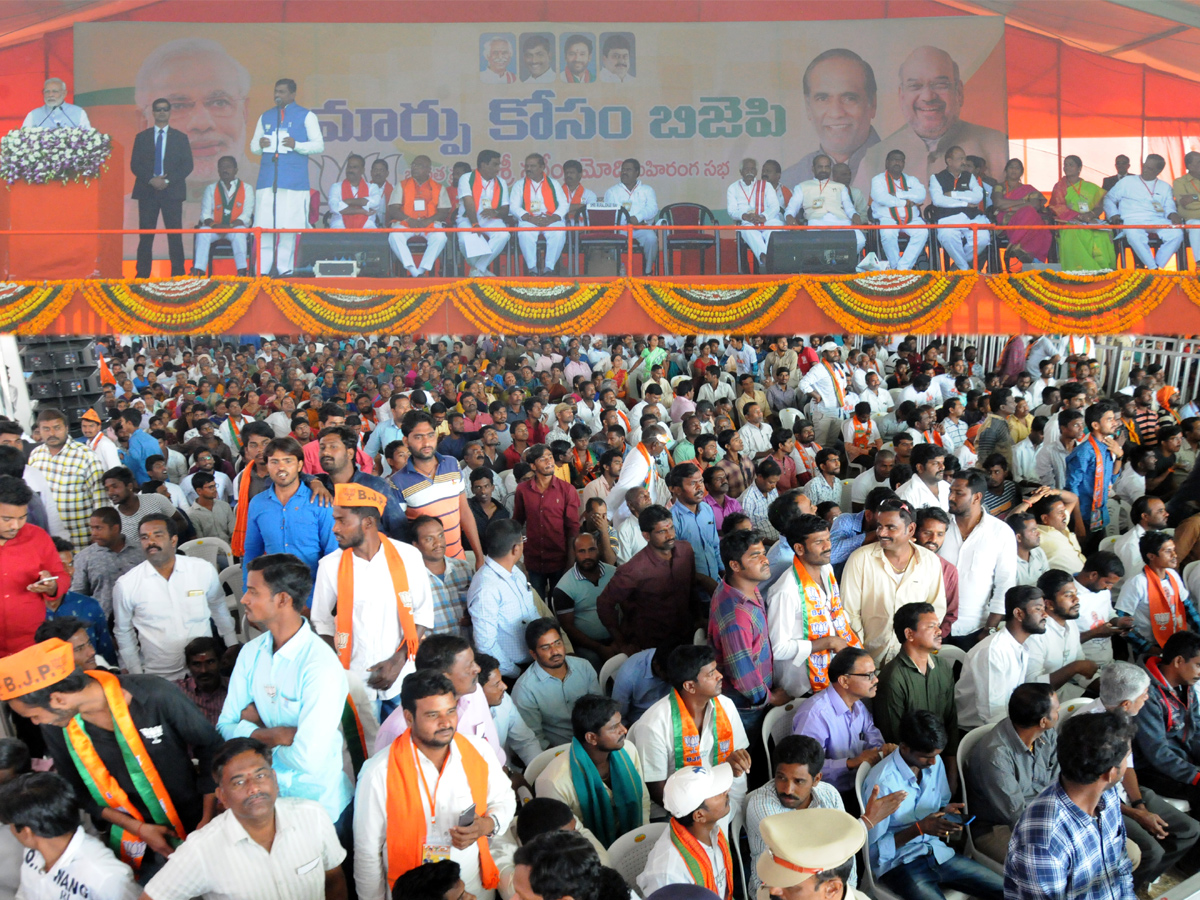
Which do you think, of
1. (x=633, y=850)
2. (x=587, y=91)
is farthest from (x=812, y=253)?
(x=633, y=850)

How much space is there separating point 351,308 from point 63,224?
19.2 ft

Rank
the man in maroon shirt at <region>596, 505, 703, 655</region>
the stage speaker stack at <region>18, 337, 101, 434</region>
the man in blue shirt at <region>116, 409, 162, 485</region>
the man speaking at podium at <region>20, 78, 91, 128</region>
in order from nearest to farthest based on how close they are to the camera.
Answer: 1. the man in maroon shirt at <region>596, 505, 703, 655</region>
2. the man in blue shirt at <region>116, 409, 162, 485</region>
3. the stage speaker stack at <region>18, 337, 101, 434</region>
4. the man speaking at podium at <region>20, 78, 91, 128</region>

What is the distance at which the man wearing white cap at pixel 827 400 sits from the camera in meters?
8.40

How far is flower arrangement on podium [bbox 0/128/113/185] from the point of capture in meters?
12.1

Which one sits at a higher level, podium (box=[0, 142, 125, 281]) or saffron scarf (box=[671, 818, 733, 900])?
podium (box=[0, 142, 125, 281])

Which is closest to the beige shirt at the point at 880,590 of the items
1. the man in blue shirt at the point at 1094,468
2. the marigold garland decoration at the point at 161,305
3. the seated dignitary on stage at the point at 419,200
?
the man in blue shirt at the point at 1094,468

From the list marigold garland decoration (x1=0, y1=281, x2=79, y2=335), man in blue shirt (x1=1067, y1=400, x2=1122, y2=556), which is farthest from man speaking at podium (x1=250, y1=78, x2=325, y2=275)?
man in blue shirt (x1=1067, y1=400, x2=1122, y2=556)

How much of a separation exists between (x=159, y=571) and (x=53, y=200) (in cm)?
1102

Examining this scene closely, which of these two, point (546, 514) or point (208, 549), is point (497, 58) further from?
point (208, 549)

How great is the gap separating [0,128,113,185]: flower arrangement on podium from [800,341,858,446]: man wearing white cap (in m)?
10.4

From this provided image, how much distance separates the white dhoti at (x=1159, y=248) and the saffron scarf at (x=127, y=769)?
11384 millimetres

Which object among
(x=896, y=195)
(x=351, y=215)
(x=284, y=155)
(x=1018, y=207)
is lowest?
(x=351, y=215)

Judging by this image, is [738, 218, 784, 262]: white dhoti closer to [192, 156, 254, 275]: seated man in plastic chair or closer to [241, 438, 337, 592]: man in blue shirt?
[192, 156, 254, 275]: seated man in plastic chair

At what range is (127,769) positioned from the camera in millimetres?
2678
